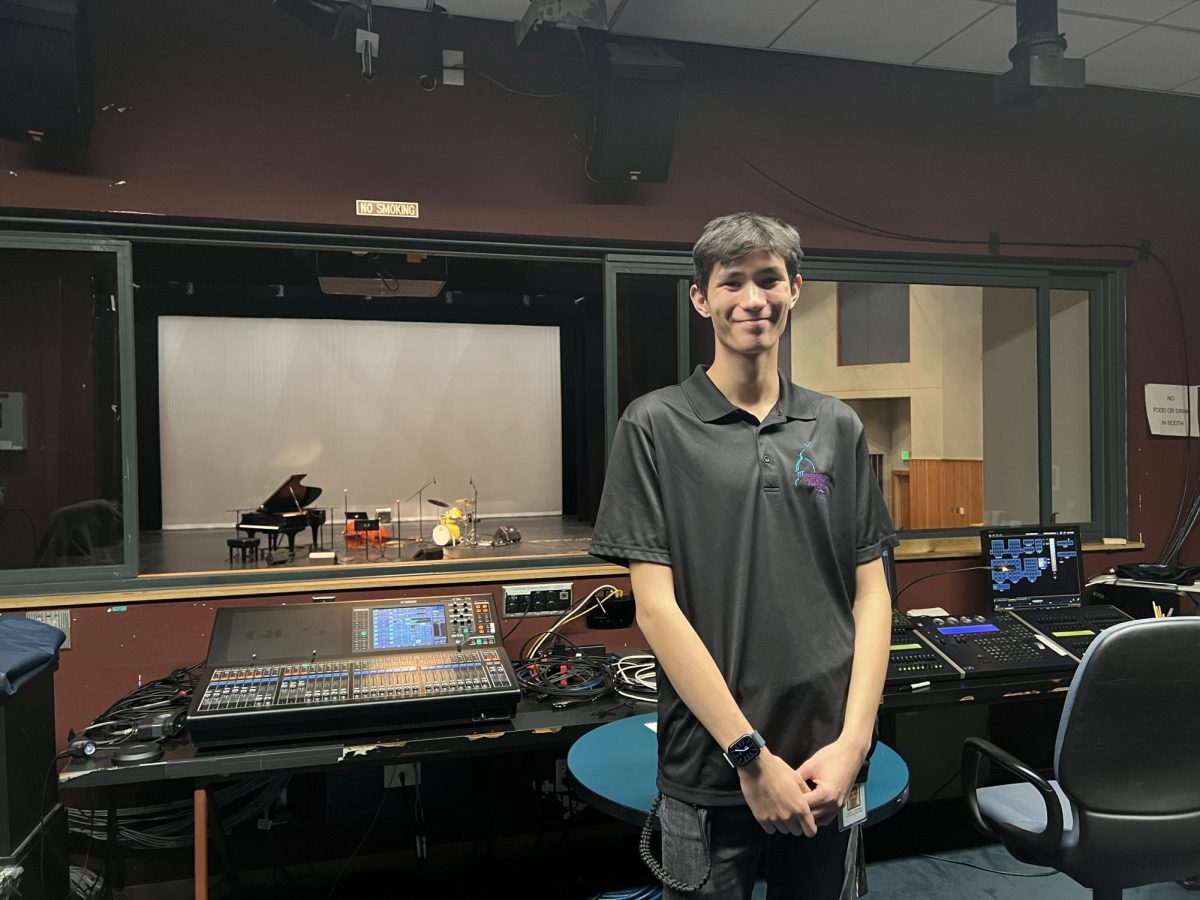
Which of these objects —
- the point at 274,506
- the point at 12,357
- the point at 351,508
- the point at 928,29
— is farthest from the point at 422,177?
the point at 351,508

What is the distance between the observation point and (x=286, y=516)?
16.7ft

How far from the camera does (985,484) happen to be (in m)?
4.67

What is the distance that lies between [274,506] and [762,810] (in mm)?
5024

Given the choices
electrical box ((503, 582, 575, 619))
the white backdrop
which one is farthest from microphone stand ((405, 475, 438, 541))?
electrical box ((503, 582, 575, 619))

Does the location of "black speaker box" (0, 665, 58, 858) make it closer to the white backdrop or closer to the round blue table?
the round blue table

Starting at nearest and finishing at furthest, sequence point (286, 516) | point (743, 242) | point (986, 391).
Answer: point (743, 242)
point (986, 391)
point (286, 516)

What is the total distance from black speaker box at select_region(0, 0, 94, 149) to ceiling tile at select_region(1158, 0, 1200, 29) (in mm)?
3643

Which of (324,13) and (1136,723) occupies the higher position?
(324,13)

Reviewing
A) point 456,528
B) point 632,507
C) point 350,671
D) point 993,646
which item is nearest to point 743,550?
point 632,507

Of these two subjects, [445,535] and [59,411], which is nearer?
[59,411]

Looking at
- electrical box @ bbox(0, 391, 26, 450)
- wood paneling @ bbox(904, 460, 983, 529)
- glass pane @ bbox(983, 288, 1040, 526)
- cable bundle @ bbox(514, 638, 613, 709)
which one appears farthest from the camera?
wood paneling @ bbox(904, 460, 983, 529)

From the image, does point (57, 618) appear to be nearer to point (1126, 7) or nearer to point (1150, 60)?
point (1126, 7)

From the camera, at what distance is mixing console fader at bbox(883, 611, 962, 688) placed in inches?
86.4

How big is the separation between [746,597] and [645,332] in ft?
7.33
